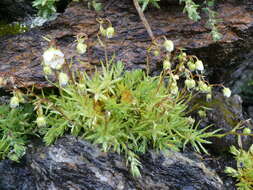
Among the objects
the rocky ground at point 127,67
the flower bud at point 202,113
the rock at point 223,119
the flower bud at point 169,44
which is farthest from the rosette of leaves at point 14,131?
the rock at point 223,119

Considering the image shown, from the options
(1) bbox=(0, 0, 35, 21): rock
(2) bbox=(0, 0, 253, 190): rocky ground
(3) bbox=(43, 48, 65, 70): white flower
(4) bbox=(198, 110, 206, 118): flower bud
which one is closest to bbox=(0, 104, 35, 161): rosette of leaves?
(2) bbox=(0, 0, 253, 190): rocky ground

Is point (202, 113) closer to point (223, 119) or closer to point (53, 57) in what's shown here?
point (223, 119)

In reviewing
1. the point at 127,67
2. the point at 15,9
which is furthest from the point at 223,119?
the point at 15,9

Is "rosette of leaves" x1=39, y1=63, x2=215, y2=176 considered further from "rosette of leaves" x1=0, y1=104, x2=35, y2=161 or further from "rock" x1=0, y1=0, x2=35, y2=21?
"rock" x1=0, y1=0, x2=35, y2=21

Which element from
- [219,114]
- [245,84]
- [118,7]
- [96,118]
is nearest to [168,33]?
[118,7]

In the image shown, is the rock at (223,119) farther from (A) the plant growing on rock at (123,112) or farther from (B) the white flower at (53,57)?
(B) the white flower at (53,57)

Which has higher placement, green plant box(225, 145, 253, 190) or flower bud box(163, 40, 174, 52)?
flower bud box(163, 40, 174, 52)

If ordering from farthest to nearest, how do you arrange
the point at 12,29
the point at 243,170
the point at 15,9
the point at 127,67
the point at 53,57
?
the point at 15,9
the point at 12,29
the point at 127,67
the point at 243,170
the point at 53,57
